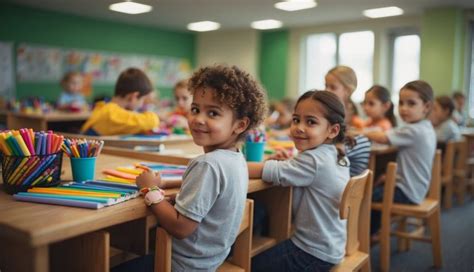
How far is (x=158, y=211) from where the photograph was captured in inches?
39.9

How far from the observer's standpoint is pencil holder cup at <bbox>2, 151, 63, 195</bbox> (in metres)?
1.05

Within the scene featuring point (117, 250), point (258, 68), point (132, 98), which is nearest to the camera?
point (117, 250)

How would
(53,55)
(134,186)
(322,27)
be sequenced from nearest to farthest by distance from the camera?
(134,186)
(53,55)
(322,27)

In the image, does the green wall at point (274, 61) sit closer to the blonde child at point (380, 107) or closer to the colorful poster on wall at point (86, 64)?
the colorful poster on wall at point (86, 64)

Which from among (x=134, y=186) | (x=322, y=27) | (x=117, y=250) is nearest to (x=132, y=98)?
(x=117, y=250)

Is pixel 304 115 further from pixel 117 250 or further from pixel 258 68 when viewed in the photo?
pixel 258 68

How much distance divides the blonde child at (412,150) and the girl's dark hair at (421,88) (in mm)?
34

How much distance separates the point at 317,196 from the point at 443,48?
4682 millimetres

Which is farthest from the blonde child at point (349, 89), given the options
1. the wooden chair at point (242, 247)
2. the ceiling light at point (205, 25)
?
the ceiling light at point (205, 25)

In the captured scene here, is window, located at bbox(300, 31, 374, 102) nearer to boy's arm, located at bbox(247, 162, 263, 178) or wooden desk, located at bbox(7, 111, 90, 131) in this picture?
wooden desk, located at bbox(7, 111, 90, 131)

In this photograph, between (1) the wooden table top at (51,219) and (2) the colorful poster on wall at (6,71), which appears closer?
(1) the wooden table top at (51,219)

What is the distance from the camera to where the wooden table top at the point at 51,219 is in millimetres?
797

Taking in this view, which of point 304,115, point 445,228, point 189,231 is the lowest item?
point 445,228

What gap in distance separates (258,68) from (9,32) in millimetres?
3792
